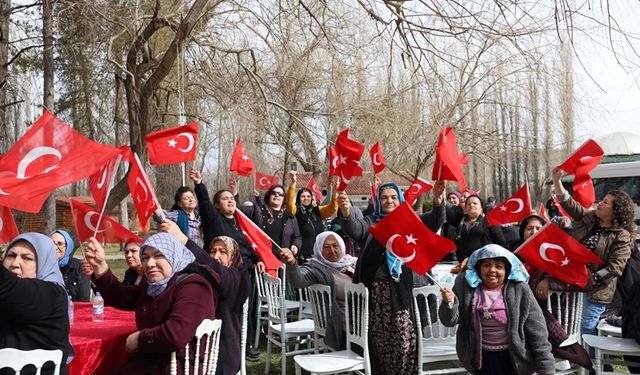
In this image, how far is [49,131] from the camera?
4.39m

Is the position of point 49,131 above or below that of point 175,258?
above

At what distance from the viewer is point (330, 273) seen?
530 cm

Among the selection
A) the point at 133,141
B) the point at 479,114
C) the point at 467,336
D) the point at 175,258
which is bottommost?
the point at 467,336

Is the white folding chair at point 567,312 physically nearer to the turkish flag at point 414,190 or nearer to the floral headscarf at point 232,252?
the turkish flag at point 414,190

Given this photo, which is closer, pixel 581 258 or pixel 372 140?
pixel 581 258

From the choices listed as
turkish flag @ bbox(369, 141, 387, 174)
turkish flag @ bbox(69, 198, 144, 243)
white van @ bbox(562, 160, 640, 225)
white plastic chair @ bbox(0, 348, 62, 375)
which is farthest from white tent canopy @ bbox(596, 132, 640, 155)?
white plastic chair @ bbox(0, 348, 62, 375)

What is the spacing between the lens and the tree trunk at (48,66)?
8.91 m

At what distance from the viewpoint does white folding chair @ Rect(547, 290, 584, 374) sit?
14.9 ft

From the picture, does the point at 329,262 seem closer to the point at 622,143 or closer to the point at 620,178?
the point at 620,178

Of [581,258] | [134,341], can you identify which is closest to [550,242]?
[581,258]

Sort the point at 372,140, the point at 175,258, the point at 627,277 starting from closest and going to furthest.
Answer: the point at 175,258
the point at 627,277
the point at 372,140

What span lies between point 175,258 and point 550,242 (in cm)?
260

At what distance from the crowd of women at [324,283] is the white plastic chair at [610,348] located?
0.42m

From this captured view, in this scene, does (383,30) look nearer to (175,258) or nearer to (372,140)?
(175,258)
